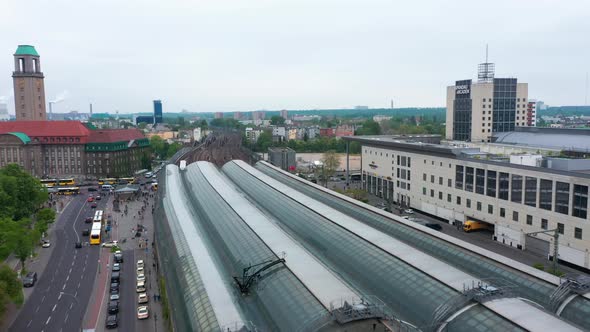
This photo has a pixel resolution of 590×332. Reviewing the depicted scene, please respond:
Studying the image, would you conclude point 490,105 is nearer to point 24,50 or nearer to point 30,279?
point 30,279

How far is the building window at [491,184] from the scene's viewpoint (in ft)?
160

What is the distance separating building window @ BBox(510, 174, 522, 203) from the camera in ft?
149

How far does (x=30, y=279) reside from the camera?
40812mm

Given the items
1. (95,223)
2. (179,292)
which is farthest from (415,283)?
(95,223)

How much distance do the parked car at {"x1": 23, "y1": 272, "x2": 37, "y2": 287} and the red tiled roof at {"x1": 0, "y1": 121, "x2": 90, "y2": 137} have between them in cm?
6549

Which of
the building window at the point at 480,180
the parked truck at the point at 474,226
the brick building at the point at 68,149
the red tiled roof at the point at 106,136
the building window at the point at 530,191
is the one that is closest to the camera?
the building window at the point at 530,191

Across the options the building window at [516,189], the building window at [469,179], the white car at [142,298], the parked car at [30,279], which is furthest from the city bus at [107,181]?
the building window at [516,189]

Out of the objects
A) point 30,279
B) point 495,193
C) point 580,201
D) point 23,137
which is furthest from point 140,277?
point 23,137

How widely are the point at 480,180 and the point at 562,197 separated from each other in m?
10.4

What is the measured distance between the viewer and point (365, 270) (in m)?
29.0

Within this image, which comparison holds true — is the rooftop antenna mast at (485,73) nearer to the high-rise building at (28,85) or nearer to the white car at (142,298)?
the white car at (142,298)

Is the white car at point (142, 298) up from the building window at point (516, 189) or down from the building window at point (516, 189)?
down

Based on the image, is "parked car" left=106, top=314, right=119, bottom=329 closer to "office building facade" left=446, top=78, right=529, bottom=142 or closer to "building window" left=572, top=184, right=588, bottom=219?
"building window" left=572, top=184, right=588, bottom=219

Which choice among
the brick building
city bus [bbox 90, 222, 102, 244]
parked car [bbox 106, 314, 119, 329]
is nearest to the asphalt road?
city bus [bbox 90, 222, 102, 244]
